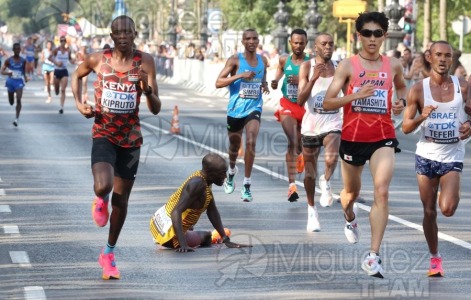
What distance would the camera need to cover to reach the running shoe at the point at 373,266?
421 inches

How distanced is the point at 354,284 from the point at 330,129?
16.1 ft

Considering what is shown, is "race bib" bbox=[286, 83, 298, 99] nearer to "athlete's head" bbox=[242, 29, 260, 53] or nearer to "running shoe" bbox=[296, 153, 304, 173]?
"athlete's head" bbox=[242, 29, 260, 53]

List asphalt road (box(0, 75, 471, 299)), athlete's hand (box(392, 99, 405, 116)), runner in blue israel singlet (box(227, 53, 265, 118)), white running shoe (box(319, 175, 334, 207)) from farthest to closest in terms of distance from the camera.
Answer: runner in blue israel singlet (box(227, 53, 265, 118))
white running shoe (box(319, 175, 334, 207))
athlete's hand (box(392, 99, 405, 116))
asphalt road (box(0, 75, 471, 299))

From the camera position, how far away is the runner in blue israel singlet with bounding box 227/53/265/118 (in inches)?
668

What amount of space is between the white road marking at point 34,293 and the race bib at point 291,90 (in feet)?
22.4

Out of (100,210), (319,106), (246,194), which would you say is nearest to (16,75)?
(246,194)

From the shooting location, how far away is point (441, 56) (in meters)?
10.9

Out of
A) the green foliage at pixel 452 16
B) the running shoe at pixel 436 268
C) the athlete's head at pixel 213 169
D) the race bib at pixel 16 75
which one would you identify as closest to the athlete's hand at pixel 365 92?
the running shoe at pixel 436 268

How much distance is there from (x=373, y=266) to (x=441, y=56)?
166cm

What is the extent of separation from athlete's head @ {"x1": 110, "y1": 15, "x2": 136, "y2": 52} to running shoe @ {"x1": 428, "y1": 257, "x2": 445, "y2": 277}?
9.16 feet

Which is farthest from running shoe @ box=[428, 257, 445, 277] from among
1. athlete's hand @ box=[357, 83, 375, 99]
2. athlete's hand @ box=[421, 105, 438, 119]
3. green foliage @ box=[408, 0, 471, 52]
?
green foliage @ box=[408, 0, 471, 52]

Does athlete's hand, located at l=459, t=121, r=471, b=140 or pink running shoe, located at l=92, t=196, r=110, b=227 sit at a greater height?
athlete's hand, located at l=459, t=121, r=471, b=140

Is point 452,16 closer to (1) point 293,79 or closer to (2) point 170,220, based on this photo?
(1) point 293,79

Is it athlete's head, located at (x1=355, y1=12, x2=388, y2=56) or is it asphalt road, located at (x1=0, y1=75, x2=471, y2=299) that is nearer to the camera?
asphalt road, located at (x1=0, y1=75, x2=471, y2=299)
